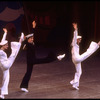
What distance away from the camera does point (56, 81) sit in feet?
33.0

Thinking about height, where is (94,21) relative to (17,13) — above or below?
below

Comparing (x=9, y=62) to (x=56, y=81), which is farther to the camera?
(x=56, y=81)

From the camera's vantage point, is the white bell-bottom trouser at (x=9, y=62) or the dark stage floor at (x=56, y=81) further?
the dark stage floor at (x=56, y=81)

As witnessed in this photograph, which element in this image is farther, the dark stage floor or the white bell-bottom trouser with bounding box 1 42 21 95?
the dark stage floor

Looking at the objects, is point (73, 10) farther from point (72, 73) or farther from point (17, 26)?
point (72, 73)

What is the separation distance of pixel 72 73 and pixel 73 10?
949 centimetres

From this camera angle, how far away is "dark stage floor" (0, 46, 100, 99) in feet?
26.6

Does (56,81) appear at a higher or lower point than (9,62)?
lower

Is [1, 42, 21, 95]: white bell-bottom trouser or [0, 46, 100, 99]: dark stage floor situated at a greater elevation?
[1, 42, 21, 95]: white bell-bottom trouser

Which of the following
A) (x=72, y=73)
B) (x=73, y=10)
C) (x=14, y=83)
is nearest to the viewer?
(x=14, y=83)

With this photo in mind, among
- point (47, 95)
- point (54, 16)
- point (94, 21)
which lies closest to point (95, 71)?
point (47, 95)

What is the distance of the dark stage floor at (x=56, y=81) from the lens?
811cm

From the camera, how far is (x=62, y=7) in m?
21.5

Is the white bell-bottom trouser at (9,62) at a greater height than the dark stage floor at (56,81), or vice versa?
the white bell-bottom trouser at (9,62)
